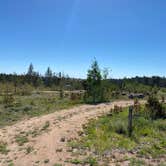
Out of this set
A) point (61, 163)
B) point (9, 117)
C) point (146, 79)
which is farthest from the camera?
point (146, 79)

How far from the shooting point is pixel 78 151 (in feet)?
24.1

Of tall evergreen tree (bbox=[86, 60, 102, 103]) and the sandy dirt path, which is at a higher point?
tall evergreen tree (bbox=[86, 60, 102, 103])

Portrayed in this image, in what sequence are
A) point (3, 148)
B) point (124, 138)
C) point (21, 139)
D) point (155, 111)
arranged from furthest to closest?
point (155, 111)
point (21, 139)
point (124, 138)
point (3, 148)

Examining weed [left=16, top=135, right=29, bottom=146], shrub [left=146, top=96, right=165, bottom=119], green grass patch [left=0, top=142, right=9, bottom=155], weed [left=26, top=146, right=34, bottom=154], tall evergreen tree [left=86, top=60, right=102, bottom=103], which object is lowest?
green grass patch [left=0, top=142, right=9, bottom=155]

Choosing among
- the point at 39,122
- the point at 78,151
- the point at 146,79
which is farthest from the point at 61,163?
the point at 146,79

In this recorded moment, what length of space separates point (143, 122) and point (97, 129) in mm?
2594

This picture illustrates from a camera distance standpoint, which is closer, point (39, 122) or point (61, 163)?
point (61, 163)

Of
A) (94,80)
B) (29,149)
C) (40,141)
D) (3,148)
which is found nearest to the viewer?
(29,149)

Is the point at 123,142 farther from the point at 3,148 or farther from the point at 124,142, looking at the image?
the point at 3,148

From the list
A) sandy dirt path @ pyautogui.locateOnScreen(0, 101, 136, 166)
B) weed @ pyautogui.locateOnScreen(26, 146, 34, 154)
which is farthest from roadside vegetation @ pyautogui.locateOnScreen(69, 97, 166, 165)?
weed @ pyautogui.locateOnScreen(26, 146, 34, 154)

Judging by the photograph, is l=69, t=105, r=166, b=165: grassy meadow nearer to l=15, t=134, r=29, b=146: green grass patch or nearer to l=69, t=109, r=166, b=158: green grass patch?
l=69, t=109, r=166, b=158: green grass patch

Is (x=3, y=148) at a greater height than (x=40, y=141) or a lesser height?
lesser

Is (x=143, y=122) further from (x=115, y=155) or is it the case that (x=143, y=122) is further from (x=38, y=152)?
(x=38, y=152)

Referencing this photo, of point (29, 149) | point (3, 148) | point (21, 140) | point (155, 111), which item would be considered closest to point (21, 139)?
point (21, 140)
